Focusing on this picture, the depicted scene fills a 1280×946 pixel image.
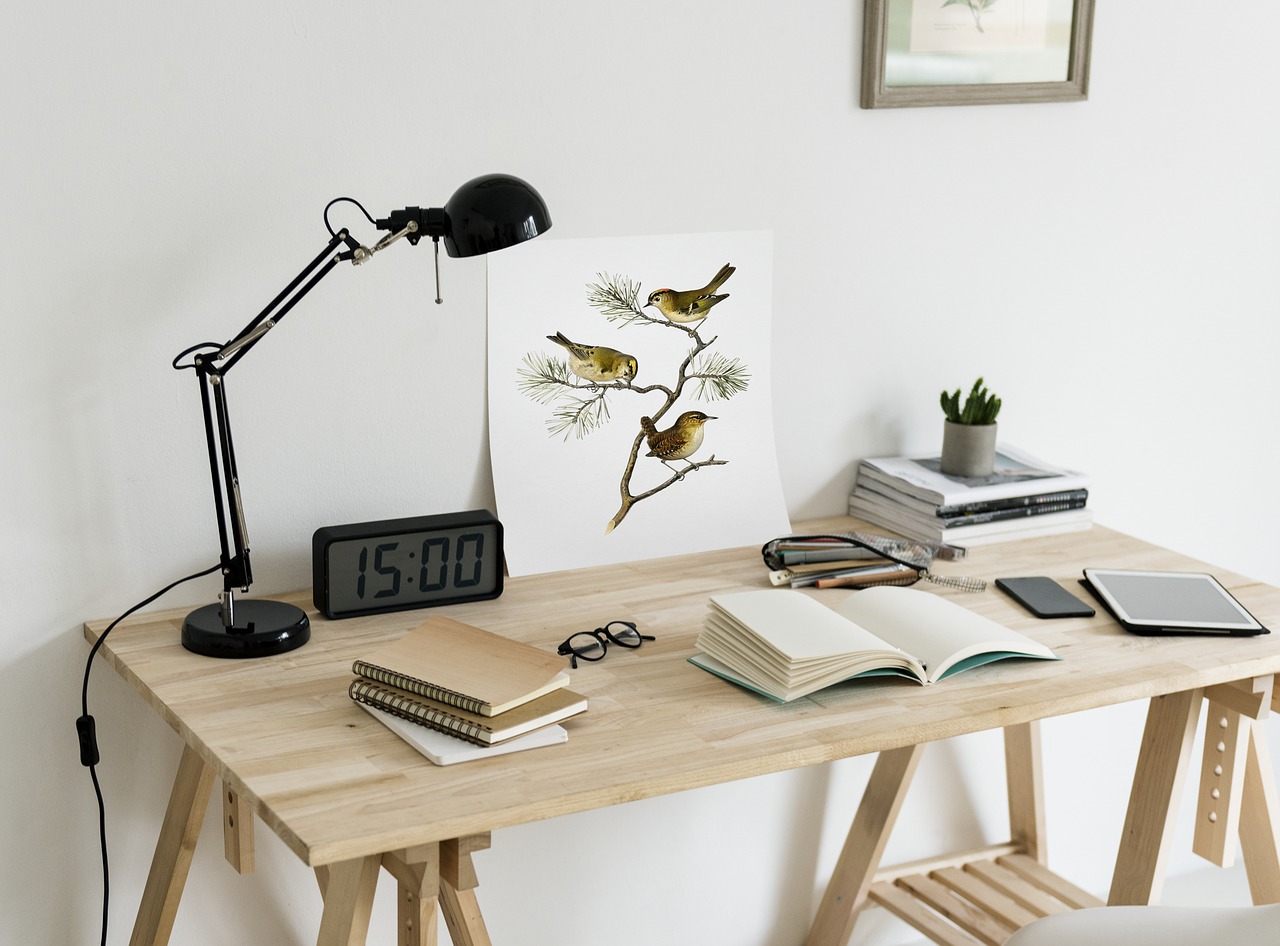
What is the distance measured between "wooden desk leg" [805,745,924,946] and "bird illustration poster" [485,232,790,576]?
42 cm

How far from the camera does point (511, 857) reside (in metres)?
1.92

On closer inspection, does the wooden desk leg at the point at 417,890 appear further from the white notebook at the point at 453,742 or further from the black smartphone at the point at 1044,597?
the black smartphone at the point at 1044,597

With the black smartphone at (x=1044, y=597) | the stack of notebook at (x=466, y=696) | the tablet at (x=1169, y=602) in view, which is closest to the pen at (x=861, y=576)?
the black smartphone at (x=1044, y=597)

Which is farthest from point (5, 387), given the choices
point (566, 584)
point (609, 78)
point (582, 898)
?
point (582, 898)

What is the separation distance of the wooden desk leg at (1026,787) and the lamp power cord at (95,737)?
1.29m

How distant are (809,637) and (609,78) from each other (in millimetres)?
777

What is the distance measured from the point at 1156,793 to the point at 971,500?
0.45m

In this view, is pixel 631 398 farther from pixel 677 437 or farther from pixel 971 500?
pixel 971 500

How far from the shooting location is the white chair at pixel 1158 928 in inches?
49.9

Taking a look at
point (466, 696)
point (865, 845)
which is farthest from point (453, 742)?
point (865, 845)

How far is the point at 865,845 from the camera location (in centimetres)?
208

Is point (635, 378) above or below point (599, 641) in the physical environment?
above

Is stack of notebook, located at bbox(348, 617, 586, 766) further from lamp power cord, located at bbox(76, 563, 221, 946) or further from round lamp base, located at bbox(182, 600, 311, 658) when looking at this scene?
lamp power cord, located at bbox(76, 563, 221, 946)

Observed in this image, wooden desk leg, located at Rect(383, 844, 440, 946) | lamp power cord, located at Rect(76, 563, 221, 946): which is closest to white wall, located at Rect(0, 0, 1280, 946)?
lamp power cord, located at Rect(76, 563, 221, 946)
